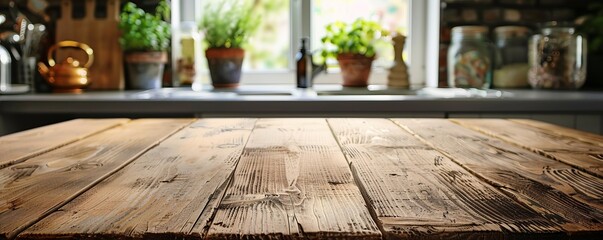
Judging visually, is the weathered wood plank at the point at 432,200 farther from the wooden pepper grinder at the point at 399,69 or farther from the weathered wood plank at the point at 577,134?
the wooden pepper grinder at the point at 399,69

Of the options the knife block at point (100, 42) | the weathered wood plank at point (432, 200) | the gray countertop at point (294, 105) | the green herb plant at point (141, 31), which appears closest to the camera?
the weathered wood plank at point (432, 200)

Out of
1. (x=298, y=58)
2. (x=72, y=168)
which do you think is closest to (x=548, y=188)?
(x=72, y=168)

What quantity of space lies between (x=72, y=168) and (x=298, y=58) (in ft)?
6.37

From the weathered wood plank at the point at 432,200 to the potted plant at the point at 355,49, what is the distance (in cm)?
175

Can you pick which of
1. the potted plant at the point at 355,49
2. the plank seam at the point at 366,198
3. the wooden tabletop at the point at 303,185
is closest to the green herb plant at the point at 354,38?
the potted plant at the point at 355,49

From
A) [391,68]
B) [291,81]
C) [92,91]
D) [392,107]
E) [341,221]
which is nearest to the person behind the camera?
[341,221]

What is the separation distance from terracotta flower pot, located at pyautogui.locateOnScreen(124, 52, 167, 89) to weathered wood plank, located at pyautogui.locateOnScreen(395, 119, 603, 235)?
1622 mm

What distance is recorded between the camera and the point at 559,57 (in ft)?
8.81

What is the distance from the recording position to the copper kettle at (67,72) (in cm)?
252

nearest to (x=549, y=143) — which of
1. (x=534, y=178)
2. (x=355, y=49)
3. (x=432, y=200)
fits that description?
(x=534, y=178)

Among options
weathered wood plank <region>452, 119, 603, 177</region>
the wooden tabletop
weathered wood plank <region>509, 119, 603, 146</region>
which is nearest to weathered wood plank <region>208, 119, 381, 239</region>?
the wooden tabletop

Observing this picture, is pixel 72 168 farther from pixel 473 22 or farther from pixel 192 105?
pixel 473 22

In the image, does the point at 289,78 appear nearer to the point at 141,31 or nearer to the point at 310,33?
the point at 310,33

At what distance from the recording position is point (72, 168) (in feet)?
3.05
